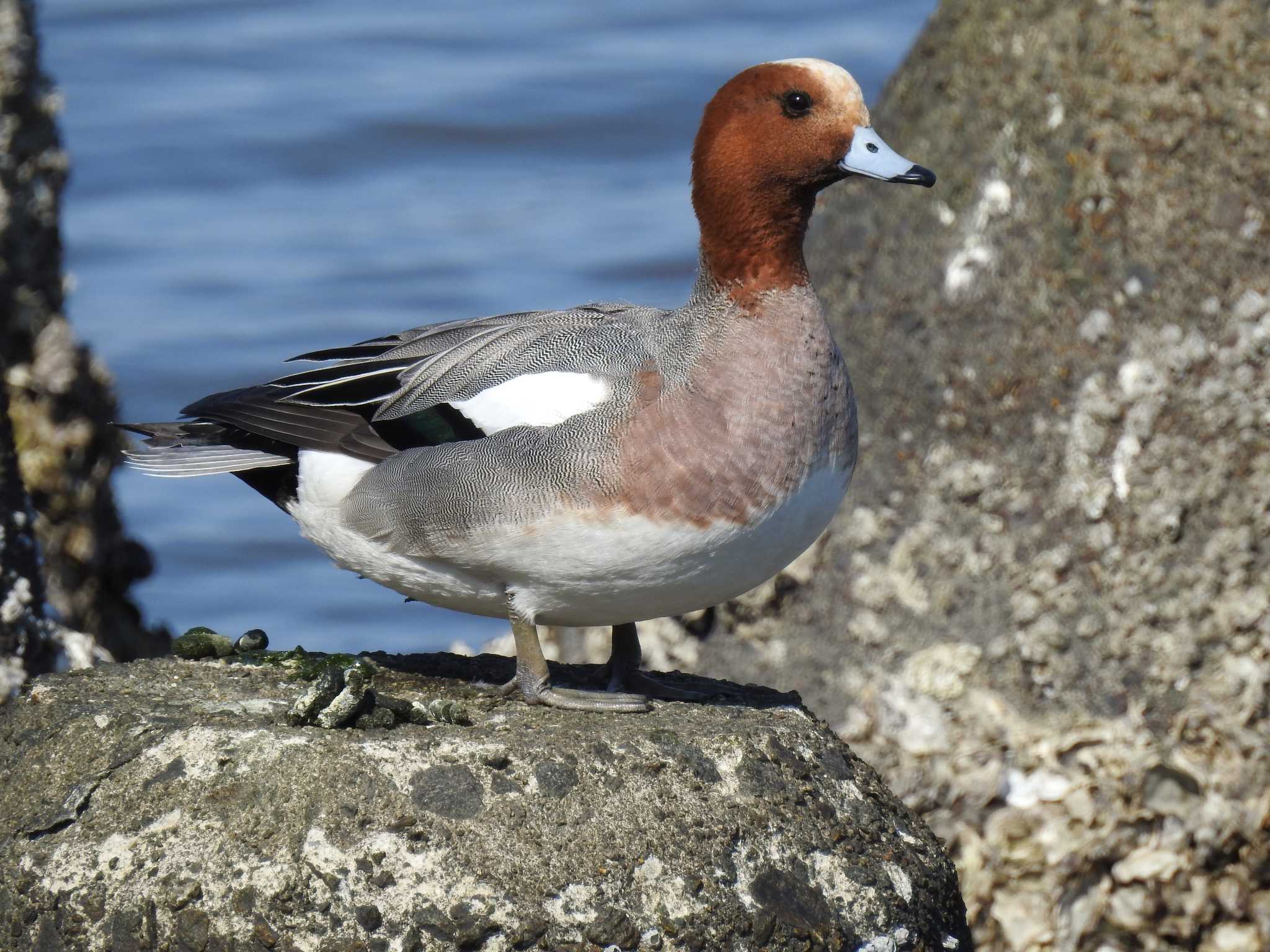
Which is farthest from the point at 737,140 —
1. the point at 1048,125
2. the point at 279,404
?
the point at 1048,125

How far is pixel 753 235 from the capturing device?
4051 millimetres

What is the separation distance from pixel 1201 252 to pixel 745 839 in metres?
2.80

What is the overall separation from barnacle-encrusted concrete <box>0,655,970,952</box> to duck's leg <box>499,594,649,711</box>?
6.1 inches

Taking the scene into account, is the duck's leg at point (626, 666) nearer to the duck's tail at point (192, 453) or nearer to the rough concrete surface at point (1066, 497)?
the duck's tail at point (192, 453)

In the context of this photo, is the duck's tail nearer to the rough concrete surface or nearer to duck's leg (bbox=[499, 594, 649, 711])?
duck's leg (bbox=[499, 594, 649, 711])

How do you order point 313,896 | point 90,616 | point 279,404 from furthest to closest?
point 90,616, point 279,404, point 313,896

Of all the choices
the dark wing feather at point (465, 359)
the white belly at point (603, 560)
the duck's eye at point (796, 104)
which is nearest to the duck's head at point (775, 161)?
the duck's eye at point (796, 104)

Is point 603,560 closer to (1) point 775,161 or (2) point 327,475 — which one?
(2) point 327,475

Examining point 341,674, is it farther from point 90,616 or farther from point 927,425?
point 90,616

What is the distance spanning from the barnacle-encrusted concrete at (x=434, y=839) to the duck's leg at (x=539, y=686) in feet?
0.51

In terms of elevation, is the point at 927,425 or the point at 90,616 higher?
the point at 927,425

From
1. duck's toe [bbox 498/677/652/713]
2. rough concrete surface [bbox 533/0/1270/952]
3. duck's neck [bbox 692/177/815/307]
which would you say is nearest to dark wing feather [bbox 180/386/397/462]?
duck's toe [bbox 498/677/652/713]

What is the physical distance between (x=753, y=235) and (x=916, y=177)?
0.39 metres

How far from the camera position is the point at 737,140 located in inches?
157
